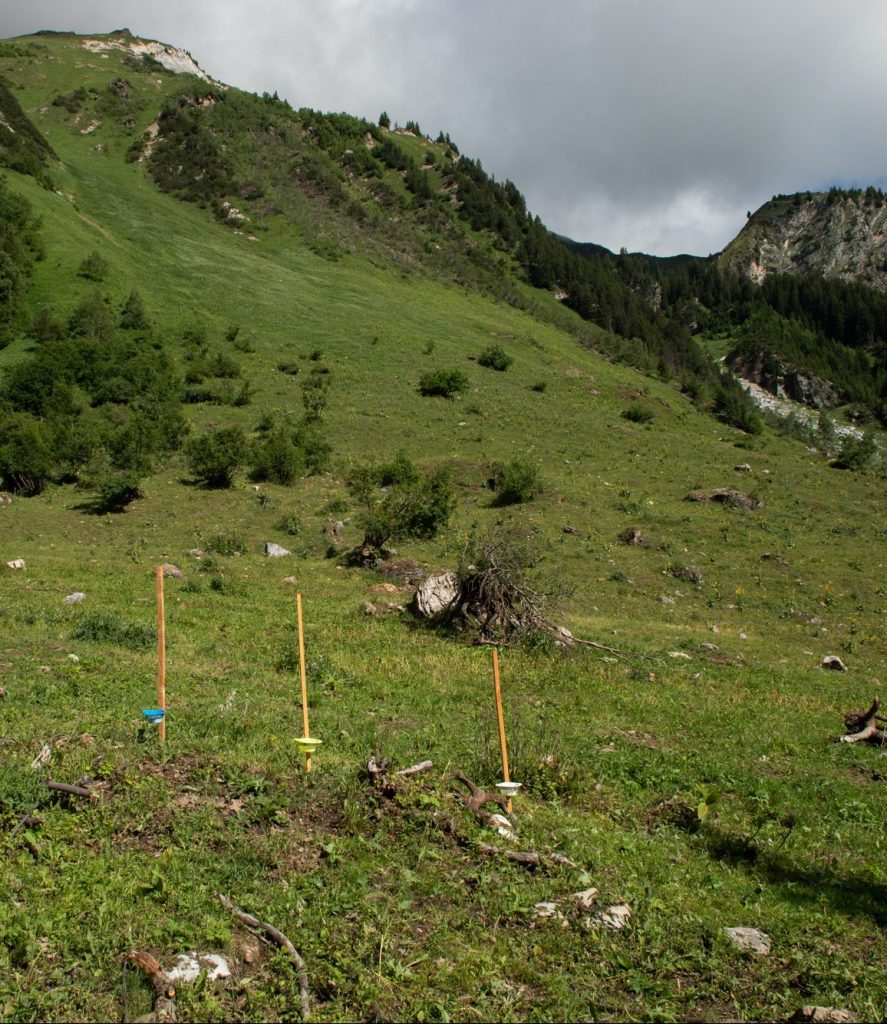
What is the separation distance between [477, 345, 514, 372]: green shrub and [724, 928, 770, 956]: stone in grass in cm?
5581

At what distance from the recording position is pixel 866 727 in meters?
11.1

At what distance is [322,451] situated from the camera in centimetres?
3659

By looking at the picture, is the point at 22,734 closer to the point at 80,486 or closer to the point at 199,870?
the point at 199,870

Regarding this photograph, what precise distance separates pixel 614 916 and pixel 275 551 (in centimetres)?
2124

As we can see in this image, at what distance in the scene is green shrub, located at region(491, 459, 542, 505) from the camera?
32250mm

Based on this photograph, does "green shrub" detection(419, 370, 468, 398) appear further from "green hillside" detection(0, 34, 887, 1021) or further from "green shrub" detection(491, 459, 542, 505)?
"green shrub" detection(491, 459, 542, 505)

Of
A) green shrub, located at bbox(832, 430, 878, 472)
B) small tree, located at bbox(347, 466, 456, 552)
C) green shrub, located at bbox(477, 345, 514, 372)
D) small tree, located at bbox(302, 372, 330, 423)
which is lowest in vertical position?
small tree, located at bbox(347, 466, 456, 552)

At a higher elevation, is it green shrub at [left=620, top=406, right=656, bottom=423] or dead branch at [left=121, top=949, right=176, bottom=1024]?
green shrub at [left=620, top=406, right=656, bottom=423]

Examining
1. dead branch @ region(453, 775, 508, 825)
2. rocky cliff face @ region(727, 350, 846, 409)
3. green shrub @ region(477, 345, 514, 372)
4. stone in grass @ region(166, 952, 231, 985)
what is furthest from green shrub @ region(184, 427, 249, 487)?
rocky cliff face @ region(727, 350, 846, 409)

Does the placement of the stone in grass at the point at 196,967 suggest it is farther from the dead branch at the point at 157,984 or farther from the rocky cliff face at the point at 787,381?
the rocky cliff face at the point at 787,381

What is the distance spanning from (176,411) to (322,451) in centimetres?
1127

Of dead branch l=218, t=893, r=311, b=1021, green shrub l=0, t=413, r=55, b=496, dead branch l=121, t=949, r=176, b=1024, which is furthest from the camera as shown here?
green shrub l=0, t=413, r=55, b=496

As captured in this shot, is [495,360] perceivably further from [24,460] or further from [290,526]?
[24,460]

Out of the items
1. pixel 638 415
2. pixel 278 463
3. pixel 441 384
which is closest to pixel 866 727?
pixel 278 463
